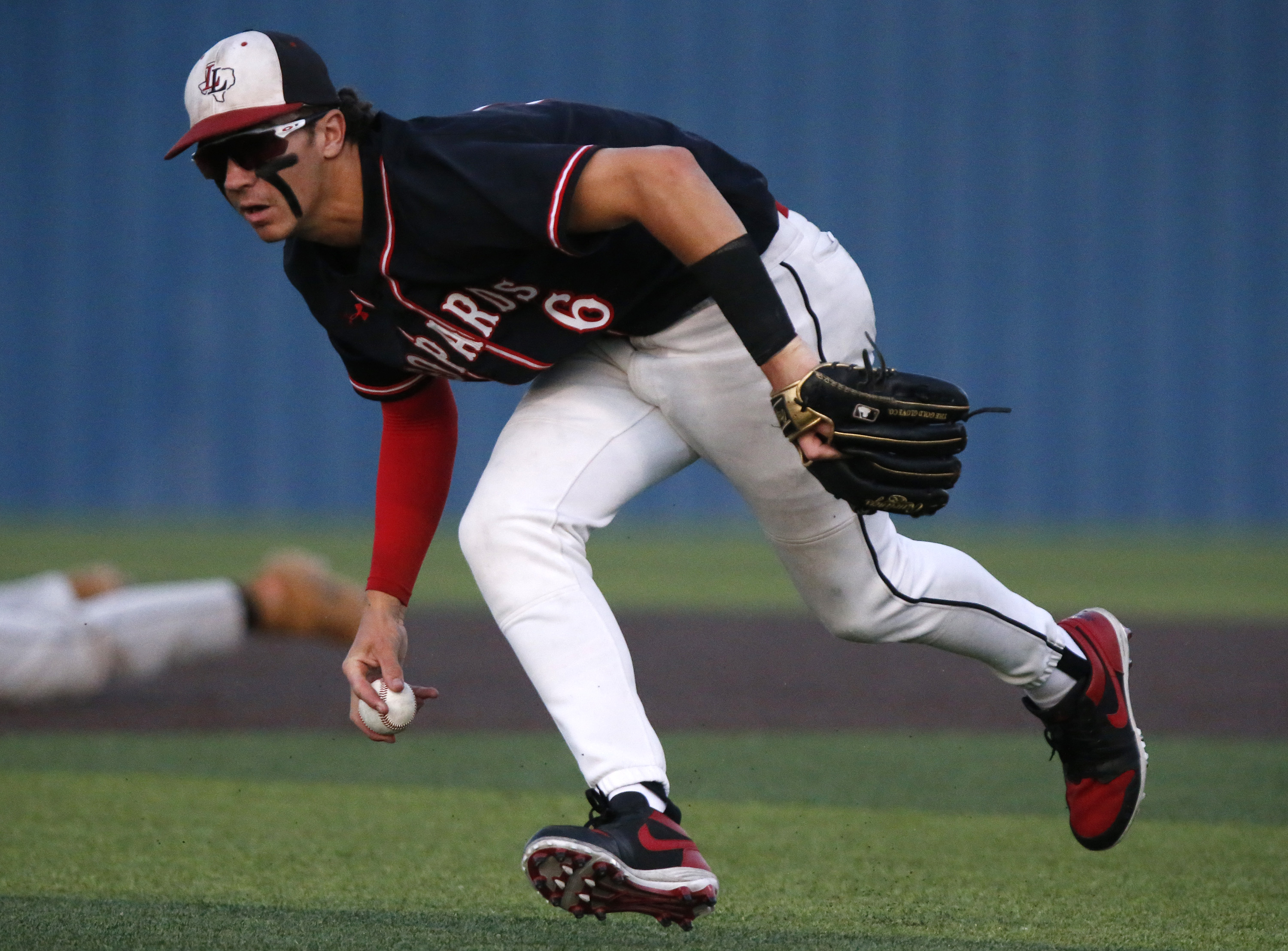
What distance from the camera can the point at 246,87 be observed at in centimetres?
198

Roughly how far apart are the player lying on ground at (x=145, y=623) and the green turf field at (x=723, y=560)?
2.51m

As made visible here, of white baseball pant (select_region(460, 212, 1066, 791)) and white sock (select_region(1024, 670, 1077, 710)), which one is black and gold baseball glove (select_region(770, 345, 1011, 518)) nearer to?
white baseball pant (select_region(460, 212, 1066, 791))

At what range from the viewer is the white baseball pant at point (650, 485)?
2.00 m

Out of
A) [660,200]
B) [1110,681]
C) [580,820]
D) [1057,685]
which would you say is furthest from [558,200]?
[580,820]

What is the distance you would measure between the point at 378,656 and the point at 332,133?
0.75 metres

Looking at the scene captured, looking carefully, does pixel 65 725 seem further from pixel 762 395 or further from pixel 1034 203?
pixel 1034 203

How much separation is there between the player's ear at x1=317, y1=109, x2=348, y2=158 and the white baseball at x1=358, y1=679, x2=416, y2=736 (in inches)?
29.4

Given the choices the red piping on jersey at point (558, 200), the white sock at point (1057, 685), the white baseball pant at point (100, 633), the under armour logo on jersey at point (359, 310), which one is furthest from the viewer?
the white baseball pant at point (100, 633)

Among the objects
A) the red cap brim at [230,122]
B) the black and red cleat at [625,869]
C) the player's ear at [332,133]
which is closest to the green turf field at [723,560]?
the black and red cleat at [625,869]

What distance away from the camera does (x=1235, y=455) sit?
11.0m

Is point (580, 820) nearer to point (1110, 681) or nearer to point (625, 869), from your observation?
point (1110, 681)

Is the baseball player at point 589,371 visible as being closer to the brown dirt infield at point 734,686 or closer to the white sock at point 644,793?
the white sock at point 644,793

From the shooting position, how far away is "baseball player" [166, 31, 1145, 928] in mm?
1877

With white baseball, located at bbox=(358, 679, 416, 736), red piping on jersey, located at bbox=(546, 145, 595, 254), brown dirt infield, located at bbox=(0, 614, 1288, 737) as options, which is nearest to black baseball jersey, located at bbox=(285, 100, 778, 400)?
red piping on jersey, located at bbox=(546, 145, 595, 254)
